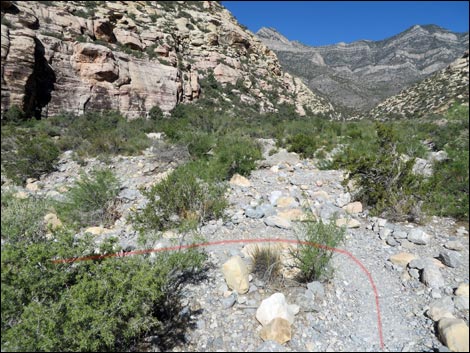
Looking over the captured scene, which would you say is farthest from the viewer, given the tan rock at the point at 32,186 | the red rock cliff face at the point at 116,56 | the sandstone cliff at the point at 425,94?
the sandstone cliff at the point at 425,94

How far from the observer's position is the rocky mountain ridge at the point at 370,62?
196 ft

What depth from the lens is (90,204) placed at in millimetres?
4438

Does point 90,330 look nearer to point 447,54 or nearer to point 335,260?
point 335,260

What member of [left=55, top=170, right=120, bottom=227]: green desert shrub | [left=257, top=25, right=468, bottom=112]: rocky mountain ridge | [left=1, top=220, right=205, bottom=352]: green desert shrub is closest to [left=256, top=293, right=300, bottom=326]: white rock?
[left=1, top=220, right=205, bottom=352]: green desert shrub

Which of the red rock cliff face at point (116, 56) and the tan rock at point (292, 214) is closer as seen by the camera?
the tan rock at point (292, 214)

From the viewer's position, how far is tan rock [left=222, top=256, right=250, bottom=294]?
273 cm

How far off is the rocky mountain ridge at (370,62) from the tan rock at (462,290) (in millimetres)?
52257

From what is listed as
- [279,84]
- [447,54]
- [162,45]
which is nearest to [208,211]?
[162,45]

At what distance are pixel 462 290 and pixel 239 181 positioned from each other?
4020 mm

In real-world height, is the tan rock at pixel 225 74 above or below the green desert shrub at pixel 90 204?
above

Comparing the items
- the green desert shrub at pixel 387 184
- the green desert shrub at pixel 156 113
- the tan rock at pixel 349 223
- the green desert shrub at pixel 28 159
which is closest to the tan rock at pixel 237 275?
the tan rock at pixel 349 223

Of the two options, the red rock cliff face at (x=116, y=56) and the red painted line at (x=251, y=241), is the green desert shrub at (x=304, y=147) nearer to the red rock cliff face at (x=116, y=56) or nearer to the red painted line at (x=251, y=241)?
the red painted line at (x=251, y=241)

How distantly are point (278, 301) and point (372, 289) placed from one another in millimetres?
1055

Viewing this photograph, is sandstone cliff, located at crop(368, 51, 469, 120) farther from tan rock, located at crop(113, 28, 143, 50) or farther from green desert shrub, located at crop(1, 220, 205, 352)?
green desert shrub, located at crop(1, 220, 205, 352)
